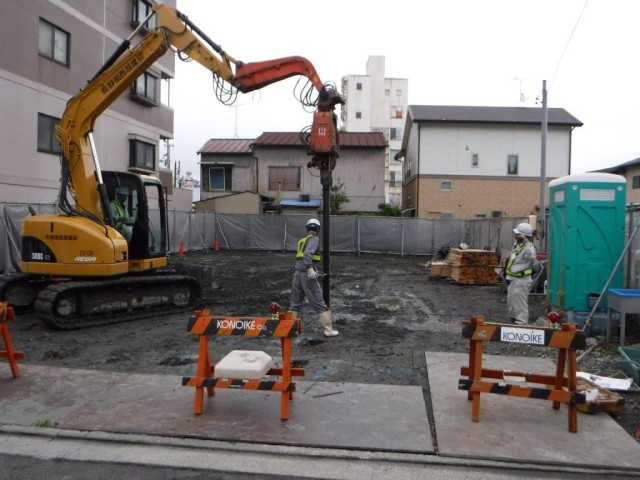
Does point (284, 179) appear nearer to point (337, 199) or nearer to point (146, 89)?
point (337, 199)

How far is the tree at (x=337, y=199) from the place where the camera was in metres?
34.6

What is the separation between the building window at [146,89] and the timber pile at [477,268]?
Answer: 15.6m

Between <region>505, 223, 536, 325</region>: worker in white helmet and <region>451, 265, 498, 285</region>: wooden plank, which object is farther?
<region>451, 265, 498, 285</region>: wooden plank

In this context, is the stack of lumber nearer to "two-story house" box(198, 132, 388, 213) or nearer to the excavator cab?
the excavator cab

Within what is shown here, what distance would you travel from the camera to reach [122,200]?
10.5m

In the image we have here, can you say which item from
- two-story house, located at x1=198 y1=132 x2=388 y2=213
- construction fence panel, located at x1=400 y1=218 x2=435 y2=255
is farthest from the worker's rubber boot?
two-story house, located at x1=198 y1=132 x2=388 y2=213

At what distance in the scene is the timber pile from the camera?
Answer: 16109 mm

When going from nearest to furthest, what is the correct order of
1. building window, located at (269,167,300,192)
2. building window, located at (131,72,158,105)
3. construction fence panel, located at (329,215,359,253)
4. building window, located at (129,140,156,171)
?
building window, located at (131,72,158,105) → building window, located at (129,140,156,171) → construction fence panel, located at (329,215,359,253) → building window, located at (269,167,300,192)

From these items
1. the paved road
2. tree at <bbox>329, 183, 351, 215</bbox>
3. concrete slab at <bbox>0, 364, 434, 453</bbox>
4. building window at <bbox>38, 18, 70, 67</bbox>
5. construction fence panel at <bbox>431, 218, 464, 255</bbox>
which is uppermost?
building window at <bbox>38, 18, 70, 67</bbox>

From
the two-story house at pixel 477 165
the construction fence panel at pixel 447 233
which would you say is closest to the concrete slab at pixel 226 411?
the construction fence panel at pixel 447 233

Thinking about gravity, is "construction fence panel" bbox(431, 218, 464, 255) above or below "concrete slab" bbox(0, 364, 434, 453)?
above

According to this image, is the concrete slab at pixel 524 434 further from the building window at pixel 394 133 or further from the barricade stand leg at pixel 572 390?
the building window at pixel 394 133

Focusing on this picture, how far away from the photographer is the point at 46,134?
1791 centimetres

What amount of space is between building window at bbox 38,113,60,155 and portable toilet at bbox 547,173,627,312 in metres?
16.3
